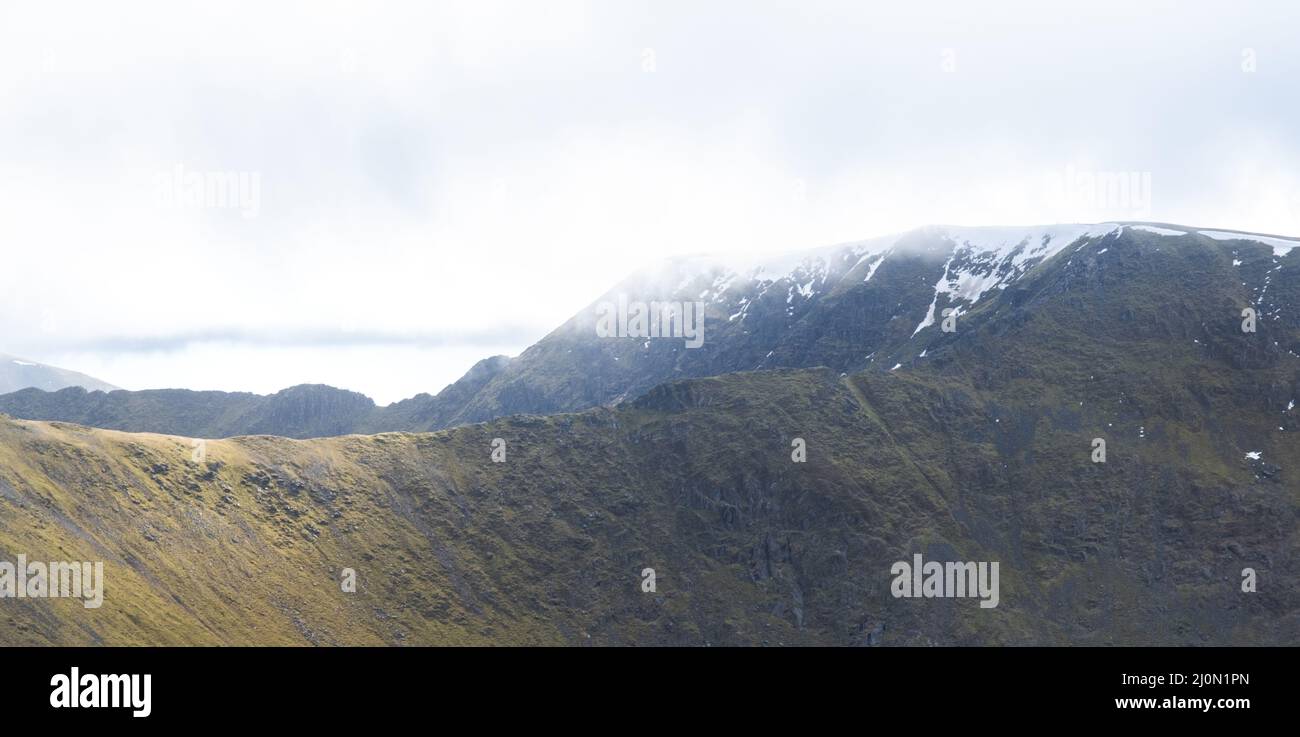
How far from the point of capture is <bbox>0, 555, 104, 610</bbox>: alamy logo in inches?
5512

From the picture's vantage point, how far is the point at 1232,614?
183875mm

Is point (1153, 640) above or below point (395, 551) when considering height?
below

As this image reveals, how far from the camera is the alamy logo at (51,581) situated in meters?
140

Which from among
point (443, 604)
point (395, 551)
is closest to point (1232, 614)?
point (443, 604)

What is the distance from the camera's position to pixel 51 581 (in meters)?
144
